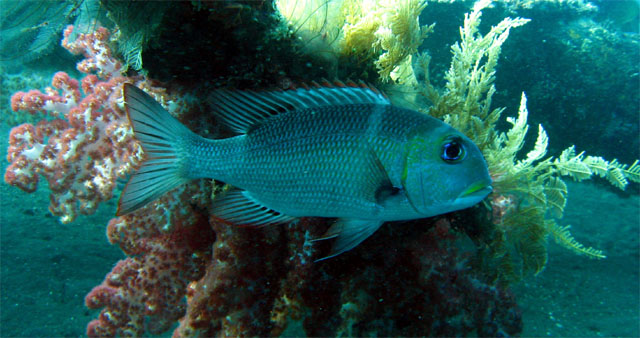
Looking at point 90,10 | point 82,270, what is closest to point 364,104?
point 90,10

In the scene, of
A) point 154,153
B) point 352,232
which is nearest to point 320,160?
point 352,232

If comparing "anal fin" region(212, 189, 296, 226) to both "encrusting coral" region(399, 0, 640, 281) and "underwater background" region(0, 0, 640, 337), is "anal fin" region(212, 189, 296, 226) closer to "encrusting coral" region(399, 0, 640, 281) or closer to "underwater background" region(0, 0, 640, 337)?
"underwater background" region(0, 0, 640, 337)

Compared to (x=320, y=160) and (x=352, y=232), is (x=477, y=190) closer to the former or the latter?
(x=352, y=232)

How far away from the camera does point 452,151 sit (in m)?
1.56

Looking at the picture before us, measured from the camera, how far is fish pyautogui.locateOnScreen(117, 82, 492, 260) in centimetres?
Result: 156

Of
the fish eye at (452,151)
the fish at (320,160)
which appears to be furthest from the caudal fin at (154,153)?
the fish eye at (452,151)

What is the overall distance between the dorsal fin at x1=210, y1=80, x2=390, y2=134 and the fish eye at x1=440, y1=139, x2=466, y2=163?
1.36 ft

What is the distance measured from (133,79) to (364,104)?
2.66 meters

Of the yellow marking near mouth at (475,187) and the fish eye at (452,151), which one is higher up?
the fish eye at (452,151)

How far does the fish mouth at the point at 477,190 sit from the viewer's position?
1.54 m

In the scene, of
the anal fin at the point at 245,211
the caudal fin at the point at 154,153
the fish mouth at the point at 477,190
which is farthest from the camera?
the anal fin at the point at 245,211

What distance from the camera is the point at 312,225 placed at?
2443mm

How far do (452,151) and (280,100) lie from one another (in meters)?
0.97

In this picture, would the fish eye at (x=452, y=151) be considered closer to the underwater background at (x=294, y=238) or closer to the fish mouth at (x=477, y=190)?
the fish mouth at (x=477, y=190)
